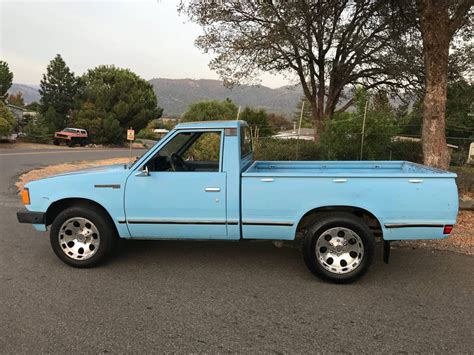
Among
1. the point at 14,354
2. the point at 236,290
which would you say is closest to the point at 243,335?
the point at 236,290

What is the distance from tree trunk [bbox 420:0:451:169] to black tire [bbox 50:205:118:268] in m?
6.51

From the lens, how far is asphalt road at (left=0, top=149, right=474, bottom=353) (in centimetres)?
311

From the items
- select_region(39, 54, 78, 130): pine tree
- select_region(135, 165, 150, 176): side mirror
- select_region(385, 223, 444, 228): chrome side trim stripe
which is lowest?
select_region(385, 223, 444, 228): chrome side trim stripe

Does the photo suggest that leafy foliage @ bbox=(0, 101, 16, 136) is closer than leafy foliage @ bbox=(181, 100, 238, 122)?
Yes

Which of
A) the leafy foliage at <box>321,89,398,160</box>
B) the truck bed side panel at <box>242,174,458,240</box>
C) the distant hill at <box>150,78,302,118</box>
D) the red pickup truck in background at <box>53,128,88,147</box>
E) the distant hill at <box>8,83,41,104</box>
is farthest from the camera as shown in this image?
the distant hill at <box>150,78,302,118</box>

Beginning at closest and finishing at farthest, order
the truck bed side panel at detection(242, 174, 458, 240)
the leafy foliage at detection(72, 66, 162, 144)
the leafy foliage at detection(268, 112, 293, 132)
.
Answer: the truck bed side panel at detection(242, 174, 458, 240), the leafy foliage at detection(268, 112, 293, 132), the leafy foliage at detection(72, 66, 162, 144)

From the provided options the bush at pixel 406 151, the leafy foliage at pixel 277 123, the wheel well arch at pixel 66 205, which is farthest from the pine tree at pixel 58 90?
the wheel well arch at pixel 66 205

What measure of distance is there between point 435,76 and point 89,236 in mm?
7133

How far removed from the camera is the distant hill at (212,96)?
299 ft

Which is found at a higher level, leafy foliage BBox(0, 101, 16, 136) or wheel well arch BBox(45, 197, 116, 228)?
leafy foliage BBox(0, 101, 16, 136)

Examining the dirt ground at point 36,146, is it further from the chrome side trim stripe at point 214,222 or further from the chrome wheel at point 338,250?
the chrome wheel at point 338,250

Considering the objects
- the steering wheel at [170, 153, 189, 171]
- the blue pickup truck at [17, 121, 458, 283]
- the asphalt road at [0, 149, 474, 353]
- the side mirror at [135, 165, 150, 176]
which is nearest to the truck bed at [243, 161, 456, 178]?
the blue pickup truck at [17, 121, 458, 283]

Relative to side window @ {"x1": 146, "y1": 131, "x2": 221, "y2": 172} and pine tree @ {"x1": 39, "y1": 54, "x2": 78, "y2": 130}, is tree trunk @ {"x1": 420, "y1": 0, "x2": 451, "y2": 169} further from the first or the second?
pine tree @ {"x1": 39, "y1": 54, "x2": 78, "y2": 130}

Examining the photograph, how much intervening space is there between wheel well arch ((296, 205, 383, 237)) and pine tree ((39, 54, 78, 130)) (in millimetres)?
41868
